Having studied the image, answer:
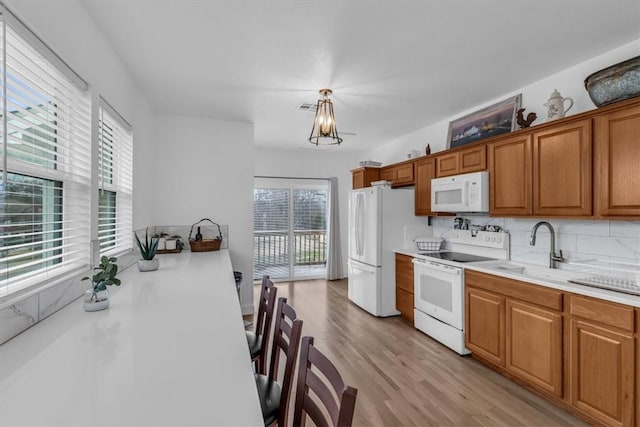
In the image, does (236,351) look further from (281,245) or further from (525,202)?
(281,245)

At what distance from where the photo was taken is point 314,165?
6.14 meters

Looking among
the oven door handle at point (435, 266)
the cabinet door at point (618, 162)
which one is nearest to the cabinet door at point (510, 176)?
the cabinet door at point (618, 162)

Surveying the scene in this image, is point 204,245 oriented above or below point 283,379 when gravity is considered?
above

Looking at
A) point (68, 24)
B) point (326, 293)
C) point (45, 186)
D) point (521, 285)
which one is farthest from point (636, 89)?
point (326, 293)

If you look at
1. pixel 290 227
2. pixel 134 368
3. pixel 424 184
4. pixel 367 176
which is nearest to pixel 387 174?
pixel 367 176

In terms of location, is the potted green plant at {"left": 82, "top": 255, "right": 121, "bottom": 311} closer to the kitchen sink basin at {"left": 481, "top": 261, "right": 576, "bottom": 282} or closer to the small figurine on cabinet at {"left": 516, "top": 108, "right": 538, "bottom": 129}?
the kitchen sink basin at {"left": 481, "top": 261, "right": 576, "bottom": 282}

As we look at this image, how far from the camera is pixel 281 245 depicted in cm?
602

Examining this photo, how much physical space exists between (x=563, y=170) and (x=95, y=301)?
3142 mm

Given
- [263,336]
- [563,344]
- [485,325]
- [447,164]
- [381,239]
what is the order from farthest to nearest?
1. [381,239]
2. [447,164]
3. [485,325]
4. [563,344]
5. [263,336]

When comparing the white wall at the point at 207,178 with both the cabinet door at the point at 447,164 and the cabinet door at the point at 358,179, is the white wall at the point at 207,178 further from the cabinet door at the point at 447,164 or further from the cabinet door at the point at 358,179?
the cabinet door at the point at 447,164

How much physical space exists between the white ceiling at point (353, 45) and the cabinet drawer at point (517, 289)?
1748 millimetres

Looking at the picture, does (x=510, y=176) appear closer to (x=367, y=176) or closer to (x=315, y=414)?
(x=367, y=176)

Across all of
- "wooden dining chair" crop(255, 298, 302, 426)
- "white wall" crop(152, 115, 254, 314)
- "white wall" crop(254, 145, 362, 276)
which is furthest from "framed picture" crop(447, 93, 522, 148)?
"wooden dining chair" crop(255, 298, 302, 426)

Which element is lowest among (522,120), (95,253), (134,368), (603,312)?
(603,312)
